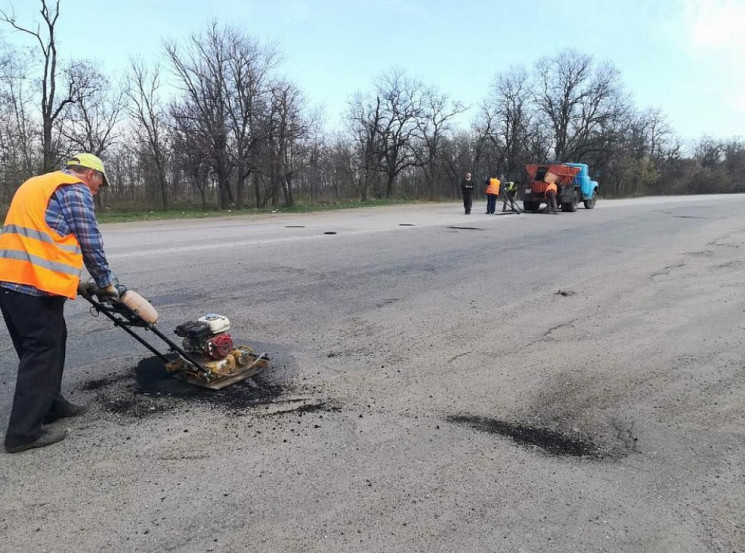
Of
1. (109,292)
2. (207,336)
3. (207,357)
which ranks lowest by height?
(207,357)

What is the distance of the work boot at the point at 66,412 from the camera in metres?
3.22

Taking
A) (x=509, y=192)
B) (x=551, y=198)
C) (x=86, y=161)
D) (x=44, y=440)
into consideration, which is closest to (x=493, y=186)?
(x=509, y=192)

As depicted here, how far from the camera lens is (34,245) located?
284cm

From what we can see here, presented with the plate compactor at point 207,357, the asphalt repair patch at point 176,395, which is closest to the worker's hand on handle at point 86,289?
the plate compactor at point 207,357

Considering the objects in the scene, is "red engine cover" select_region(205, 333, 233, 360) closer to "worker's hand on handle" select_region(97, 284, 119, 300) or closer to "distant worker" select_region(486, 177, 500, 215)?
"worker's hand on handle" select_region(97, 284, 119, 300)

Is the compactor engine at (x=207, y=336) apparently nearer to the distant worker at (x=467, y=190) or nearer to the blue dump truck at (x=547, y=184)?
the distant worker at (x=467, y=190)

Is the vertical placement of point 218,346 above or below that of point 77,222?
below

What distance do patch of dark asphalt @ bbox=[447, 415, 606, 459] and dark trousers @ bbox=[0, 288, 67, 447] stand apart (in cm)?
255

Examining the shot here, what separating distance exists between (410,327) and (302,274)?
9.55 ft

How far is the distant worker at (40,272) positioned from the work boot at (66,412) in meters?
0.21

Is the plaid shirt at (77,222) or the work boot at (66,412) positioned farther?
the work boot at (66,412)

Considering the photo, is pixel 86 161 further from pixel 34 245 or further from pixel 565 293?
pixel 565 293

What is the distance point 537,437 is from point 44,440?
3.03 metres

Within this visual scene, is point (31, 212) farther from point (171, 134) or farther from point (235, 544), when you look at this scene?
point (171, 134)
